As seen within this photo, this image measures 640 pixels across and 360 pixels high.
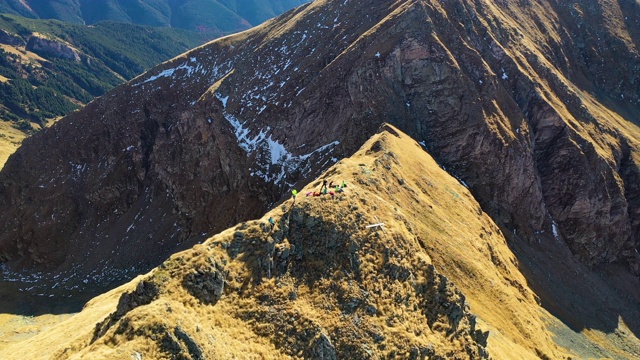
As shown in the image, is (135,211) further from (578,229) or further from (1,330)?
(578,229)

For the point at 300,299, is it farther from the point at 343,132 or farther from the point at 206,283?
the point at 343,132

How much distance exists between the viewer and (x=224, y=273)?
3025 centimetres

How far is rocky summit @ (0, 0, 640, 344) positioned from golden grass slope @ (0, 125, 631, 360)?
31851 millimetres

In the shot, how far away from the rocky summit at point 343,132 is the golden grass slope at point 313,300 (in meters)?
31.9

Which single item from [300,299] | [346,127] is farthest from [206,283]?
[346,127]

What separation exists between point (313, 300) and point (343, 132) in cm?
5131

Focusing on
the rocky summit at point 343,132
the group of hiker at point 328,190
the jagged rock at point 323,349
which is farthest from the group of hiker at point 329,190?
the rocky summit at point 343,132

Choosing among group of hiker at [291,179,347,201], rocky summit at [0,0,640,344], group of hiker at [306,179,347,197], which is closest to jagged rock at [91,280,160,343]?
group of hiker at [291,179,347,201]

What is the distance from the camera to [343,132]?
78.8 meters

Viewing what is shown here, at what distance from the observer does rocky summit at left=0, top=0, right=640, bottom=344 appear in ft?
263

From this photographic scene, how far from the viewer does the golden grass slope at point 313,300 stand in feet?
84.4

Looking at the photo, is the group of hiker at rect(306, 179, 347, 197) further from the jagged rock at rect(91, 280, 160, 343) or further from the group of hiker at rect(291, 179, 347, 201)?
the jagged rock at rect(91, 280, 160, 343)

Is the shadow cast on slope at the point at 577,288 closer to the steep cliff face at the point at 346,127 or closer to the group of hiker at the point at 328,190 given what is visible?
the steep cliff face at the point at 346,127

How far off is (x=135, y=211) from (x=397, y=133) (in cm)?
7784
